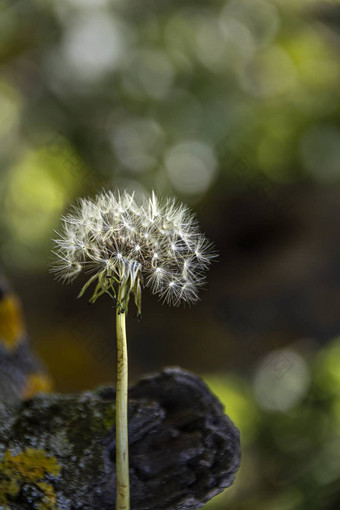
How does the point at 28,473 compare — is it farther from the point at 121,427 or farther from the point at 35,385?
the point at 35,385

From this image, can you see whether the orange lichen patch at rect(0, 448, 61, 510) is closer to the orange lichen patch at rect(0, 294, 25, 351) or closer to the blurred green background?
the orange lichen patch at rect(0, 294, 25, 351)

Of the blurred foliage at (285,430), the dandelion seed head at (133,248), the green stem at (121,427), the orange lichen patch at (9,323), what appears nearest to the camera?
the green stem at (121,427)

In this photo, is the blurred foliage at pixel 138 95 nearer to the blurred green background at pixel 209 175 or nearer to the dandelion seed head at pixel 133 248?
the blurred green background at pixel 209 175

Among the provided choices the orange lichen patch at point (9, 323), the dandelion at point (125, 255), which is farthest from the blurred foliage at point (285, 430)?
the dandelion at point (125, 255)

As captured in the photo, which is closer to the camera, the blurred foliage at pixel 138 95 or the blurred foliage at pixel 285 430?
the blurred foliage at pixel 285 430

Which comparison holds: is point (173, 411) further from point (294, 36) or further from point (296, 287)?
point (294, 36)

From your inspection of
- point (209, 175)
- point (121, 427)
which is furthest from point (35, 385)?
point (209, 175)
